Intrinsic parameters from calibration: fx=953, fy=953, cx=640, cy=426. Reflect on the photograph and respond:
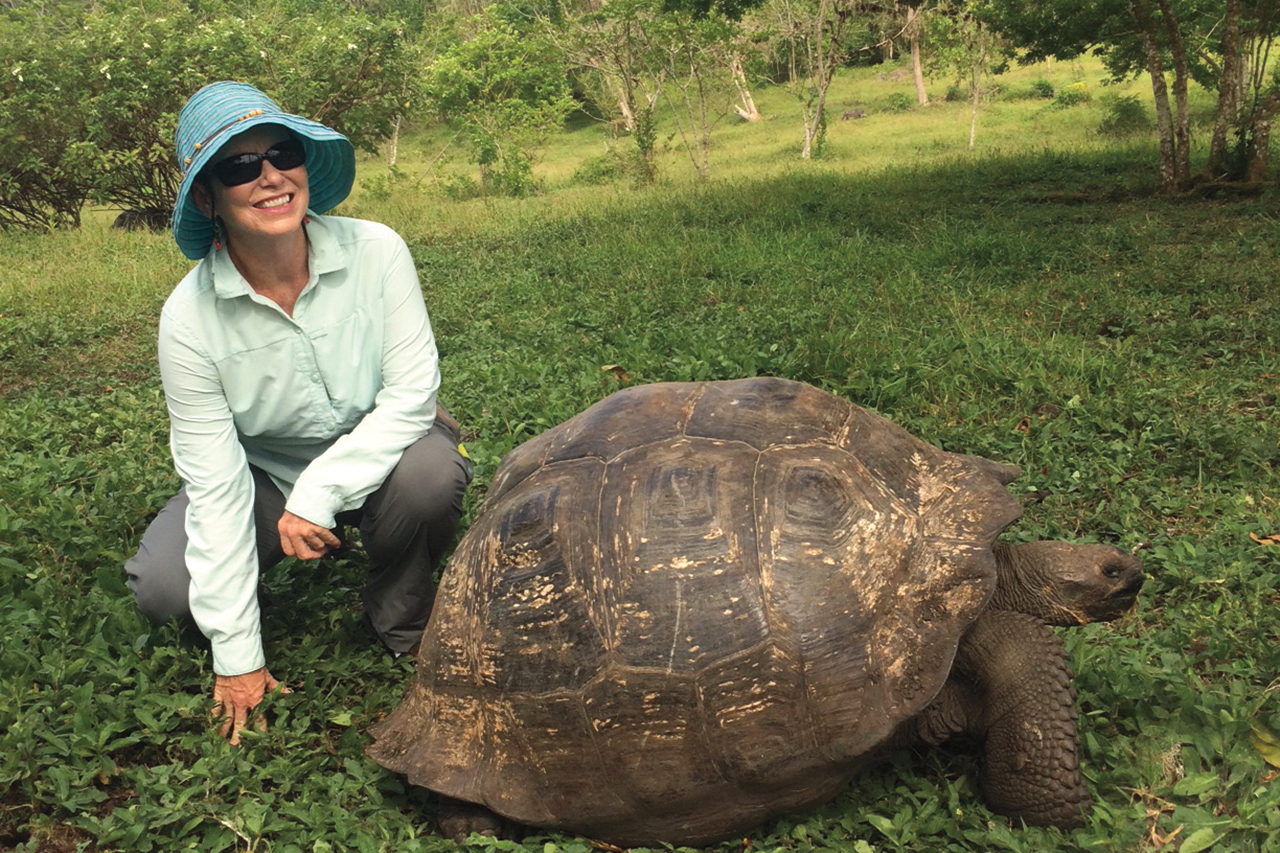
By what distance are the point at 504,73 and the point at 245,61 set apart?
9136 mm

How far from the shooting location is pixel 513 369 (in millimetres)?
5359

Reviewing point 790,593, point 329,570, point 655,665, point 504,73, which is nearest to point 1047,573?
point 790,593

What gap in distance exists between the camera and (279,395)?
9.99ft

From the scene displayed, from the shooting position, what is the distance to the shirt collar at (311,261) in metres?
2.86

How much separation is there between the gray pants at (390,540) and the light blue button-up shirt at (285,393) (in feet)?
0.30

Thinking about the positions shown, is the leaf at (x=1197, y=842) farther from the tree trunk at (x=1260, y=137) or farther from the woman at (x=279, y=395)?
the tree trunk at (x=1260, y=137)

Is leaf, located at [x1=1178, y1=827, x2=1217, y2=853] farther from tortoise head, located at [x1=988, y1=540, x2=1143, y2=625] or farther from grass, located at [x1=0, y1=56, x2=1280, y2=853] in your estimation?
tortoise head, located at [x1=988, y1=540, x2=1143, y2=625]

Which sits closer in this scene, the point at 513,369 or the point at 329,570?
the point at 329,570

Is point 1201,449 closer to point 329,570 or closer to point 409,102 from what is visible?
point 329,570

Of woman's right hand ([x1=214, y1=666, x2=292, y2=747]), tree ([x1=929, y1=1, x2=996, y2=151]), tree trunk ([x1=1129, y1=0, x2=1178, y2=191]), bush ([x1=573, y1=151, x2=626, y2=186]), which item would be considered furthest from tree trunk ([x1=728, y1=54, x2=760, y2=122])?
woman's right hand ([x1=214, y1=666, x2=292, y2=747])

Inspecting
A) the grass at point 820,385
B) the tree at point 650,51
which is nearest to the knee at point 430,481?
the grass at point 820,385

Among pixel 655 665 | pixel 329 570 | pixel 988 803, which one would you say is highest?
pixel 655 665

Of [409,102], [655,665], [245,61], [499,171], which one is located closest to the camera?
[655,665]

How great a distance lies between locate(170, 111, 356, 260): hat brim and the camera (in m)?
A: 2.60
